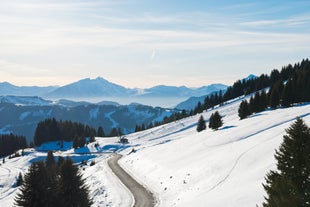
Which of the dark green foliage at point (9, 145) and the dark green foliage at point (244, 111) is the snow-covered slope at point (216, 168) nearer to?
the dark green foliage at point (244, 111)

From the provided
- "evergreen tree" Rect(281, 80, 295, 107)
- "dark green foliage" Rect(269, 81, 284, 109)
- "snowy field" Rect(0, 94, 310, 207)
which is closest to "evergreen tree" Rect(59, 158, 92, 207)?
"snowy field" Rect(0, 94, 310, 207)

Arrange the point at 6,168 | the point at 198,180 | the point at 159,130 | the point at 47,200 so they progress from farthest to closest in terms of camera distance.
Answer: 1. the point at 159,130
2. the point at 6,168
3. the point at 198,180
4. the point at 47,200

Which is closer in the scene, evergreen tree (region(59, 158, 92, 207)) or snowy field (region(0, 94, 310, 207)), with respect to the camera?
snowy field (region(0, 94, 310, 207))

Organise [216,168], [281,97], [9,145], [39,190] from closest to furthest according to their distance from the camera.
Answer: [39,190]
[216,168]
[281,97]
[9,145]

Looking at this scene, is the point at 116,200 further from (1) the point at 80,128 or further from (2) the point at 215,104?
(2) the point at 215,104

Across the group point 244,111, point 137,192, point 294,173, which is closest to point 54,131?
point 244,111

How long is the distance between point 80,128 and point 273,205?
161507mm

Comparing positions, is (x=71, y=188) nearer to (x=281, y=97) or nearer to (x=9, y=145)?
(x=281, y=97)

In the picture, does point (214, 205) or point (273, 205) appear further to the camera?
point (214, 205)

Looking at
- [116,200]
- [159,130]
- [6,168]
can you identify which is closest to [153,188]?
[116,200]

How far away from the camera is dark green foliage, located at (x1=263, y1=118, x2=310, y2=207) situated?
14.3 metres

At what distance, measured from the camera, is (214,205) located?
85.7 ft

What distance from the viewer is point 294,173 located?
14688 mm

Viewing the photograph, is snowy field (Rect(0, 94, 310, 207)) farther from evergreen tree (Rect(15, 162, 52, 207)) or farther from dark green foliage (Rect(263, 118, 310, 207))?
evergreen tree (Rect(15, 162, 52, 207))
